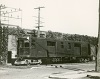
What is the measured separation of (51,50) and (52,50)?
0.23 metres

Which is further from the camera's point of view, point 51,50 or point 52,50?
point 52,50

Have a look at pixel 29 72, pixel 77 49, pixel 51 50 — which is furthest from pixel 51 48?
pixel 29 72

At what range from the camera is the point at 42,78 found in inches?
563

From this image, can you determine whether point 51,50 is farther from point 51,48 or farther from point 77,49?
point 77,49

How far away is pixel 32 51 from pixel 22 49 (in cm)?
128

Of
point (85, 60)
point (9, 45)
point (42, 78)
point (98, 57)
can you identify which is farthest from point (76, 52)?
point (42, 78)

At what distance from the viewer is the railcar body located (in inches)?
1075

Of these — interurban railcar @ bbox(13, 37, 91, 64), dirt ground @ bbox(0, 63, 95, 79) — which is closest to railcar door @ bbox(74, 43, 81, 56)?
interurban railcar @ bbox(13, 37, 91, 64)

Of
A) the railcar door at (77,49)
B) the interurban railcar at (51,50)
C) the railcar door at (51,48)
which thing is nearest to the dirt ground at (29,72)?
the interurban railcar at (51,50)

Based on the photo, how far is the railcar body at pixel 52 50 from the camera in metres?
27.3

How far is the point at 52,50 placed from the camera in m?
30.1

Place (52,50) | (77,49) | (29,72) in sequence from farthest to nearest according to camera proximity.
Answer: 1. (77,49)
2. (52,50)
3. (29,72)

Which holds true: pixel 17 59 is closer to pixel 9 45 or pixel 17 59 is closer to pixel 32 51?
pixel 32 51

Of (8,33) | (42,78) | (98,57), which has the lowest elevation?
(42,78)
